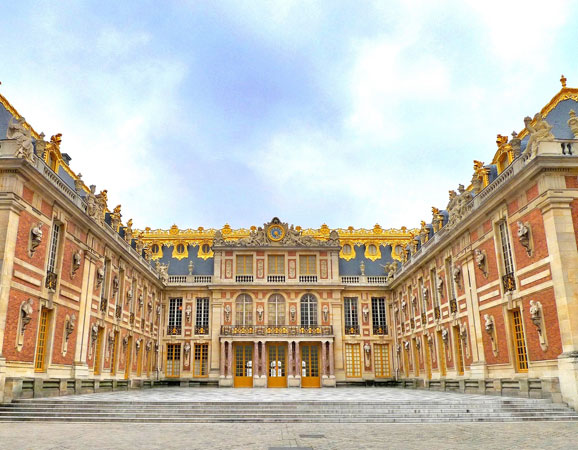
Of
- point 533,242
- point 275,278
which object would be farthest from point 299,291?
point 533,242

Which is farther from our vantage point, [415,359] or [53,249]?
[415,359]

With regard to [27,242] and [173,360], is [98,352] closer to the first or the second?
[27,242]

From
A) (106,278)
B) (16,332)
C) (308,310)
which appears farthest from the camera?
(308,310)

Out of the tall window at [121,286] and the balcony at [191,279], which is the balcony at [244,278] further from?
the tall window at [121,286]

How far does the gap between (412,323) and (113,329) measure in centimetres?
1812

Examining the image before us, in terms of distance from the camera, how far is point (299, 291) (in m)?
38.5

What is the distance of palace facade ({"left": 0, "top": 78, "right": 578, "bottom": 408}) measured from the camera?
16.9m

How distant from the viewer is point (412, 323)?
32469 mm

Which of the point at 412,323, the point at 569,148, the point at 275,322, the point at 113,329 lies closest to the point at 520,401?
the point at 569,148

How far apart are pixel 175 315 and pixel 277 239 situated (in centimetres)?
967

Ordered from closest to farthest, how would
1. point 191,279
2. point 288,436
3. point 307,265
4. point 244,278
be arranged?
point 288,436 < point 244,278 < point 191,279 < point 307,265

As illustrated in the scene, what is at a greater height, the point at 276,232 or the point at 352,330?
the point at 276,232

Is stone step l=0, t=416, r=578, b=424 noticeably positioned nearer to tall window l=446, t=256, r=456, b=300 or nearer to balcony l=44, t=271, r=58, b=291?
balcony l=44, t=271, r=58, b=291

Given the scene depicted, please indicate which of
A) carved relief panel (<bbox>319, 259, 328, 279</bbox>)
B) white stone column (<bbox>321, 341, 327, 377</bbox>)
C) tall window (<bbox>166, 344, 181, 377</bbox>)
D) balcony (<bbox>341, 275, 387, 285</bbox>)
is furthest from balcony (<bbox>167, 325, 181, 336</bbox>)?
balcony (<bbox>341, 275, 387, 285</bbox>)
